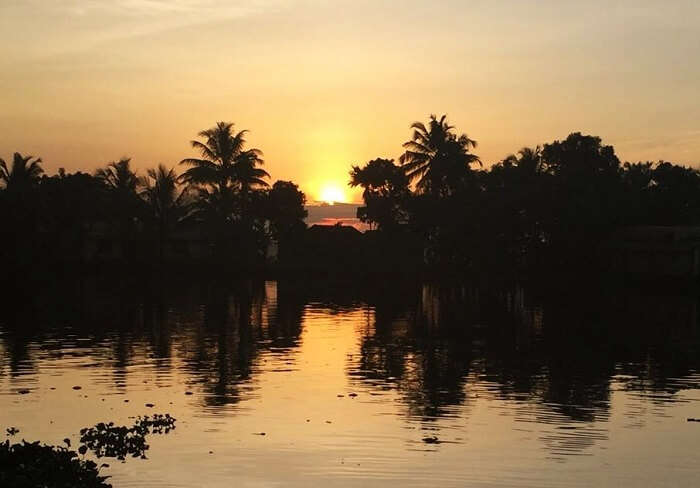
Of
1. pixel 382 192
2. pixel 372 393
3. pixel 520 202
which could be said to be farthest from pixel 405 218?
pixel 372 393

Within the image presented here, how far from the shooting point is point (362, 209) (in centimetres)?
9812

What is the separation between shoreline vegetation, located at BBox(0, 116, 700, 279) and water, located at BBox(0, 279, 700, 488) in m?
30.4

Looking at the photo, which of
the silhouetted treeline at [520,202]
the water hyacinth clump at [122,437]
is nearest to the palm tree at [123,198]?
the silhouetted treeline at [520,202]

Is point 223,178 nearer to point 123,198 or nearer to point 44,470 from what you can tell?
point 123,198

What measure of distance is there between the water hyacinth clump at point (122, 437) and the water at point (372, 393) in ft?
0.99

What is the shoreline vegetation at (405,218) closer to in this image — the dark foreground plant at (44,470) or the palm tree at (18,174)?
the palm tree at (18,174)

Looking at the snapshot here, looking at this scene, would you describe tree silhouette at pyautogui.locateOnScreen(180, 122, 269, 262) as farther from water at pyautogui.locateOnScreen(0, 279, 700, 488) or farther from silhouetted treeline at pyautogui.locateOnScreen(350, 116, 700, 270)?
water at pyautogui.locateOnScreen(0, 279, 700, 488)

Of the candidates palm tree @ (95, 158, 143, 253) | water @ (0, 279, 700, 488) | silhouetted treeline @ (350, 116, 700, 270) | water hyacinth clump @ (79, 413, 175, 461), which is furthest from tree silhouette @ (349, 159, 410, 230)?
water hyacinth clump @ (79, 413, 175, 461)

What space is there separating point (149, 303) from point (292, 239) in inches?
1694

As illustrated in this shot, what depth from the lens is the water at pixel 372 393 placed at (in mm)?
15008

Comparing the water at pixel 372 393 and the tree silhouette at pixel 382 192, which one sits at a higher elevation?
the tree silhouette at pixel 382 192

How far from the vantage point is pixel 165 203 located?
8212 centimetres

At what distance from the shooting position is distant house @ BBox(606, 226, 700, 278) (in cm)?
6948

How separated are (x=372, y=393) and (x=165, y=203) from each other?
205ft
